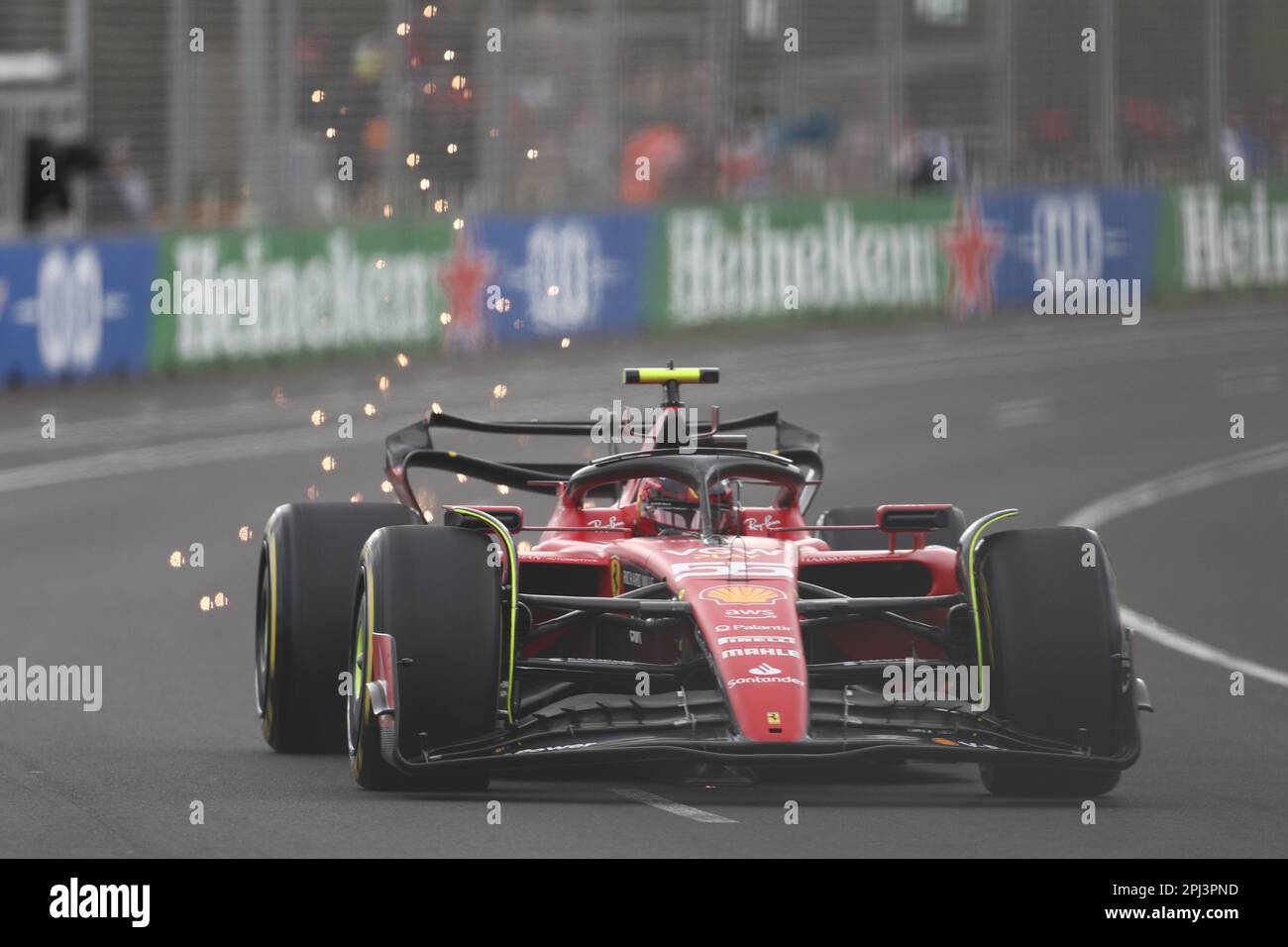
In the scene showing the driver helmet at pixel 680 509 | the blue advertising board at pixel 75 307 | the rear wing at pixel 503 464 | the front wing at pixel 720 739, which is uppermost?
the blue advertising board at pixel 75 307

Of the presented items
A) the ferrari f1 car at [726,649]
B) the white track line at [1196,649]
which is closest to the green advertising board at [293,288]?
the white track line at [1196,649]

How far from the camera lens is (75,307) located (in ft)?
88.7

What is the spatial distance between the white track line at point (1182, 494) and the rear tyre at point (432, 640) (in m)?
5.44

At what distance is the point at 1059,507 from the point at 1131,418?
698cm

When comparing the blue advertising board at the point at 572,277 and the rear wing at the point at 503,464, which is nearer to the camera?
the rear wing at the point at 503,464

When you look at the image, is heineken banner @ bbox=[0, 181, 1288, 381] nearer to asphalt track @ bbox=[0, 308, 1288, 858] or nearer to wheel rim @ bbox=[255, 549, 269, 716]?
asphalt track @ bbox=[0, 308, 1288, 858]

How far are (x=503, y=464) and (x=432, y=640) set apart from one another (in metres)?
2.43

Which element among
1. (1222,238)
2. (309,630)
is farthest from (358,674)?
(1222,238)

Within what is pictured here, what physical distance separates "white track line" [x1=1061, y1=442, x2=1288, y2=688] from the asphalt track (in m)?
0.06

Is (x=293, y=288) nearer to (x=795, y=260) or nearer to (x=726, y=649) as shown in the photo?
(x=795, y=260)

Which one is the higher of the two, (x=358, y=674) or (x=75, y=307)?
(x=75, y=307)
